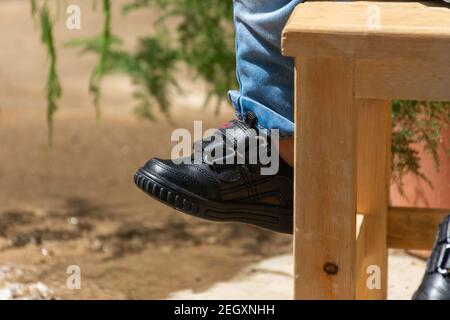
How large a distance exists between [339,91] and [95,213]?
2.06 metres

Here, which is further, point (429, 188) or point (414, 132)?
point (429, 188)

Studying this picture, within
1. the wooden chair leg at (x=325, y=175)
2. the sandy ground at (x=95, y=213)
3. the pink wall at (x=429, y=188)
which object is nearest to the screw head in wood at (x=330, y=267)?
the wooden chair leg at (x=325, y=175)

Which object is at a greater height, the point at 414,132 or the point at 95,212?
the point at 414,132

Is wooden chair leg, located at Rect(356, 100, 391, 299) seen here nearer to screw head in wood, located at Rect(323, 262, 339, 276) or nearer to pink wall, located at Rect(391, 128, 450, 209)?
pink wall, located at Rect(391, 128, 450, 209)

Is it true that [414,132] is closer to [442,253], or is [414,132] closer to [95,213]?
[442,253]

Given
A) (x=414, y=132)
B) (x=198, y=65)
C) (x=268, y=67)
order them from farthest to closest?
(x=198, y=65) → (x=414, y=132) → (x=268, y=67)

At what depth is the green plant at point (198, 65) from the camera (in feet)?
7.82

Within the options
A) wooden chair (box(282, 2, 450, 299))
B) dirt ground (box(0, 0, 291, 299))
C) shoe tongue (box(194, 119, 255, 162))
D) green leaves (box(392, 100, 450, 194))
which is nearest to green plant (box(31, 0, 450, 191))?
green leaves (box(392, 100, 450, 194))

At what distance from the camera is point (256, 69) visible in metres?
1.73

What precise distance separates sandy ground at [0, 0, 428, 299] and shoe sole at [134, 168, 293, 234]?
825 millimetres

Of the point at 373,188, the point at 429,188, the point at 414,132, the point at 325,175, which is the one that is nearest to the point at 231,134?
the point at 325,175

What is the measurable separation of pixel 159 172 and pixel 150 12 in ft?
14.5

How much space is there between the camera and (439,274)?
1.32 m
